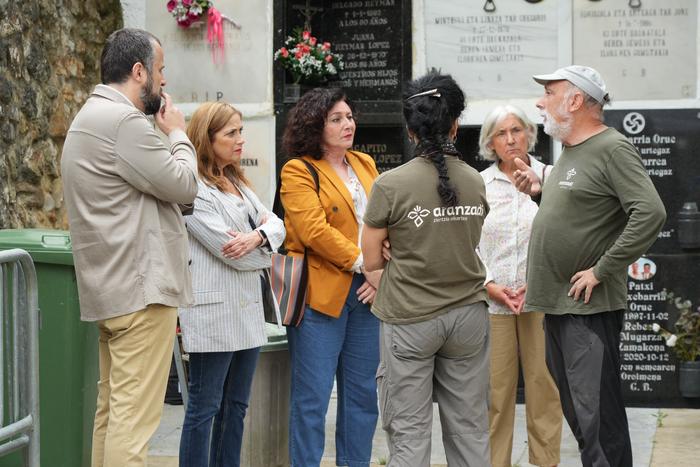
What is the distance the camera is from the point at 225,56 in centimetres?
755

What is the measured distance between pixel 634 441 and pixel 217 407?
8.63ft

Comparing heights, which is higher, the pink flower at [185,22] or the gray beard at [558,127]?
the pink flower at [185,22]

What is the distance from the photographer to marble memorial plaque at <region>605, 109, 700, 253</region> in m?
6.88

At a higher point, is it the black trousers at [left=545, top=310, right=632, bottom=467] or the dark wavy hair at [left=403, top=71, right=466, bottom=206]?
the dark wavy hair at [left=403, top=71, right=466, bottom=206]

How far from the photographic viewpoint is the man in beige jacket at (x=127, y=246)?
3.85m

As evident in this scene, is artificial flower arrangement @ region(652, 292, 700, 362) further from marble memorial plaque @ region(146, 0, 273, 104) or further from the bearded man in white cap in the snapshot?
marble memorial plaque @ region(146, 0, 273, 104)

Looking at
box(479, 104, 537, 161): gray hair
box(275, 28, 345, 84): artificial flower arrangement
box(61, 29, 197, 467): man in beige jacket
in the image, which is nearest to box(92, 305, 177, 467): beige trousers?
box(61, 29, 197, 467): man in beige jacket

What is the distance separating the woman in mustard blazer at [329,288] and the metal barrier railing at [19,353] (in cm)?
133

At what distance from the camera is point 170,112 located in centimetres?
417

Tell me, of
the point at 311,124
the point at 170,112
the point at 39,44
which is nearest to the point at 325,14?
the point at 39,44

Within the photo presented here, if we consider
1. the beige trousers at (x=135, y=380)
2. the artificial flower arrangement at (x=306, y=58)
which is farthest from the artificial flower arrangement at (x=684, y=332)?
the beige trousers at (x=135, y=380)

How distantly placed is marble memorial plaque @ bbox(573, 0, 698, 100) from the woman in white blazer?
294 cm

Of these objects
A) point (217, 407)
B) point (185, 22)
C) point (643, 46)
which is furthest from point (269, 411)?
point (643, 46)

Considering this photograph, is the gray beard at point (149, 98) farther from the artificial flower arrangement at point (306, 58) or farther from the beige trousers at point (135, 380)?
the artificial flower arrangement at point (306, 58)
